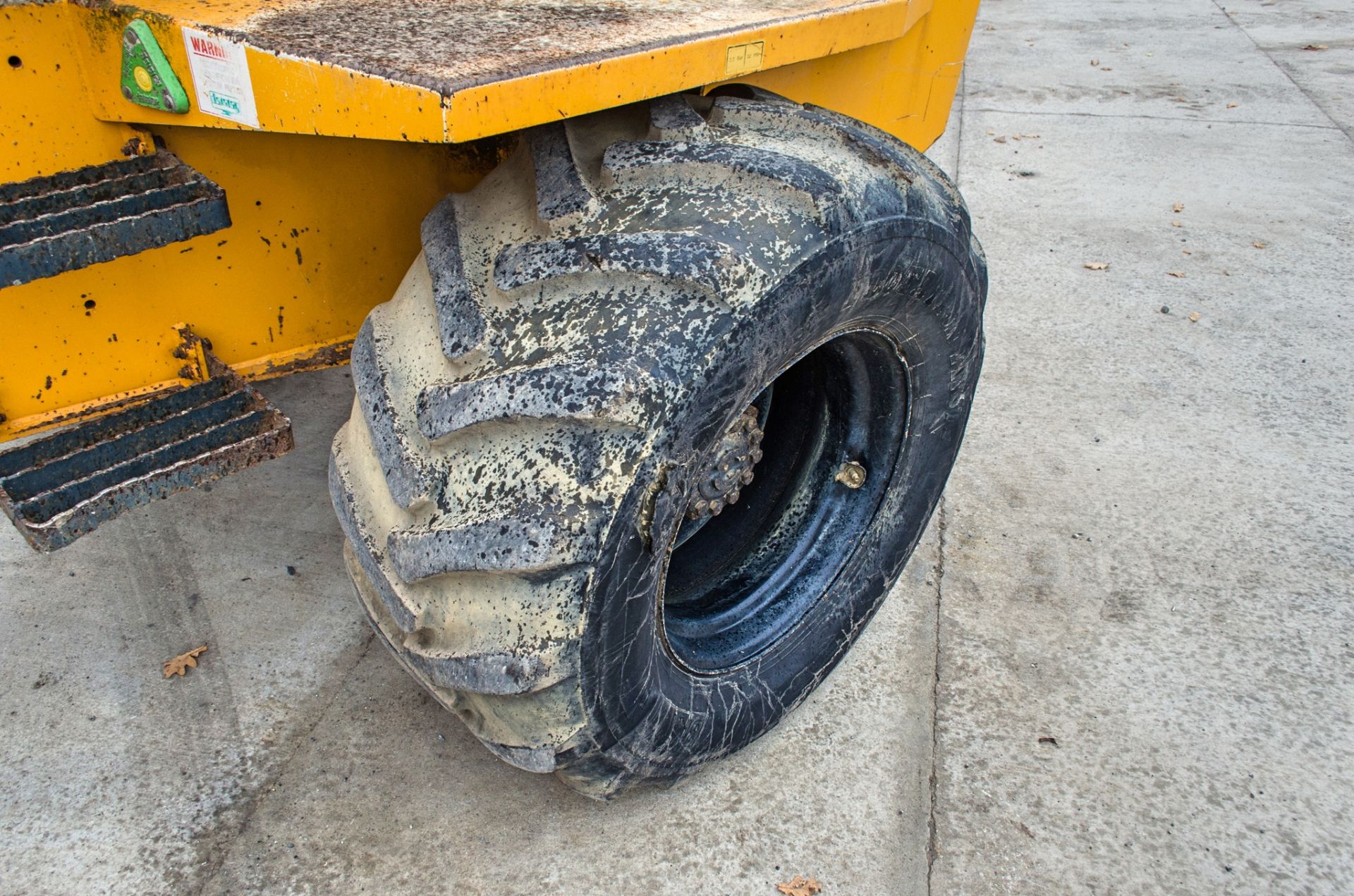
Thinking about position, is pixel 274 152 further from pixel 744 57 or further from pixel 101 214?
pixel 744 57

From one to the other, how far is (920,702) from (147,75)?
1889 mm

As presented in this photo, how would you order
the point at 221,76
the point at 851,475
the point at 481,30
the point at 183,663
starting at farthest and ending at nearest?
the point at 183,663 → the point at 851,475 → the point at 481,30 → the point at 221,76

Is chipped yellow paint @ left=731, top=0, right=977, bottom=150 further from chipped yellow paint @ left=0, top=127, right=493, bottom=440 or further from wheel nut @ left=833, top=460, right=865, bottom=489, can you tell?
wheel nut @ left=833, top=460, right=865, bottom=489

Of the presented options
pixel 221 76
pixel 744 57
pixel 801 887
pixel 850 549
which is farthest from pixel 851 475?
pixel 221 76

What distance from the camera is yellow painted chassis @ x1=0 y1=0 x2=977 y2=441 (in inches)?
51.5

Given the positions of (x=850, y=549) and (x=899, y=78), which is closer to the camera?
(x=850, y=549)

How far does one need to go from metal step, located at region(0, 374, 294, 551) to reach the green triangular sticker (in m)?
0.49

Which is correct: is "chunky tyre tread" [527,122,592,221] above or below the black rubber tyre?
above

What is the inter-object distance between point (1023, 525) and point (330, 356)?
1.88 m

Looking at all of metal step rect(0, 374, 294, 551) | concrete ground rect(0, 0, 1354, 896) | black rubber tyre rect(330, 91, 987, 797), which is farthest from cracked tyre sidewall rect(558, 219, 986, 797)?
metal step rect(0, 374, 294, 551)

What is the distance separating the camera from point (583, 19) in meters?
1.59

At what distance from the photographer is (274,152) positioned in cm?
168

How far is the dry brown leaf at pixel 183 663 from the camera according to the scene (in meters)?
2.27

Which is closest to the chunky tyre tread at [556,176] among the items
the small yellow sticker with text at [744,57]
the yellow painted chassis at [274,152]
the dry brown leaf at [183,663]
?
the yellow painted chassis at [274,152]
